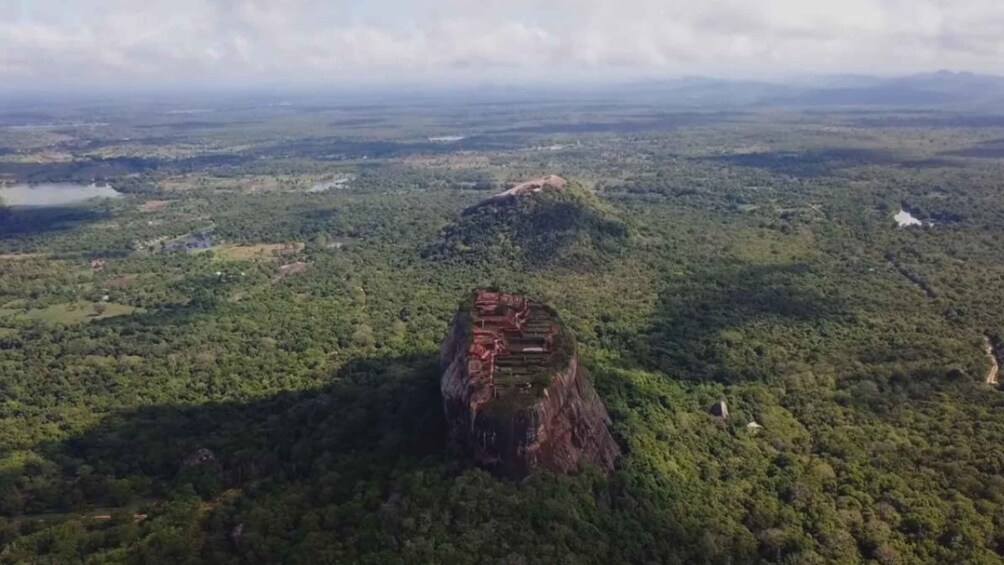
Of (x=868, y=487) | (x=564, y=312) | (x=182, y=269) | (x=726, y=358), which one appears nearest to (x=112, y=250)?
(x=182, y=269)

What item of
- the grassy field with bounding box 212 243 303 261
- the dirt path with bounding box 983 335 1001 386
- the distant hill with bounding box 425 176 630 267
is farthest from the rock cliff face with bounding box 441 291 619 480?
the grassy field with bounding box 212 243 303 261

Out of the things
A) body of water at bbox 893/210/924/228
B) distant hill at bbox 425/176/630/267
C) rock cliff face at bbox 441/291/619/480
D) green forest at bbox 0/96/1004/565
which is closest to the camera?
green forest at bbox 0/96/1004/565

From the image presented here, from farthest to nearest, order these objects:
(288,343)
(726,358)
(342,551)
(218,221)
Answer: (218,221)
(288,343)
(726,358)
(342,551)

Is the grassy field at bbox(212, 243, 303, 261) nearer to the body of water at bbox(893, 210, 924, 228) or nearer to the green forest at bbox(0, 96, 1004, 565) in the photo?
the green forest at bbox(0, 96, 1004, 565)

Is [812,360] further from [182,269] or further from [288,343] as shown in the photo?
[182,269]

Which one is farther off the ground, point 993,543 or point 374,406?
point 374,406

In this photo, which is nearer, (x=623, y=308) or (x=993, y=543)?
(x=993, y=543)
